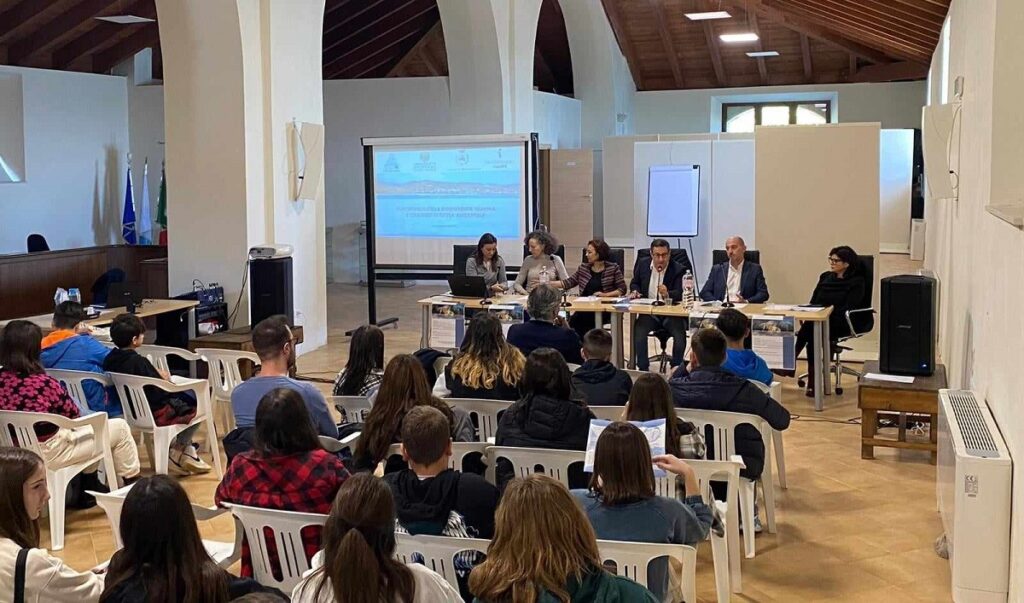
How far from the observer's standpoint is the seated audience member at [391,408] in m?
3.86

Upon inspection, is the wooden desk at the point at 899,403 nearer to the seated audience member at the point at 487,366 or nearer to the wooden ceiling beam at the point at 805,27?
the seated audience member at the point at 487,366

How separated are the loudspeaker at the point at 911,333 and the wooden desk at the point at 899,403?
115 mm

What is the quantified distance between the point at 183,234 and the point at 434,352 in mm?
4785

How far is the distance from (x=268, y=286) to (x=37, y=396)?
13.2ft

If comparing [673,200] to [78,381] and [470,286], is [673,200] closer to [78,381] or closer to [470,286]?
[470,286]

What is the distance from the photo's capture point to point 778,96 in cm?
2025

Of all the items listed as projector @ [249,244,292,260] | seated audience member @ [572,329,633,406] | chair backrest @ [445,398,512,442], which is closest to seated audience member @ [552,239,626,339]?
projector @ [249,244,292,260]

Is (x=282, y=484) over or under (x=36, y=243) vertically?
under

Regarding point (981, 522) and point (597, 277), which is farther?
point (597, 277)

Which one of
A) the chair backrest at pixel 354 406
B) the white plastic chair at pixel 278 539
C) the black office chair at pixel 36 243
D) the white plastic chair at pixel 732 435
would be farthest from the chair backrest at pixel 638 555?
the black office chair at pixel 36 243

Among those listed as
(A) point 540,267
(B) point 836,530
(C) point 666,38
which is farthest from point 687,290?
(C) point 666,38

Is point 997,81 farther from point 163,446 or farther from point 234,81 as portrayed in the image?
point 234,81

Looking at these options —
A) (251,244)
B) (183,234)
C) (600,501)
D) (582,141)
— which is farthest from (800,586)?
(582,141)

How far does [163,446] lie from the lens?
5461mm
